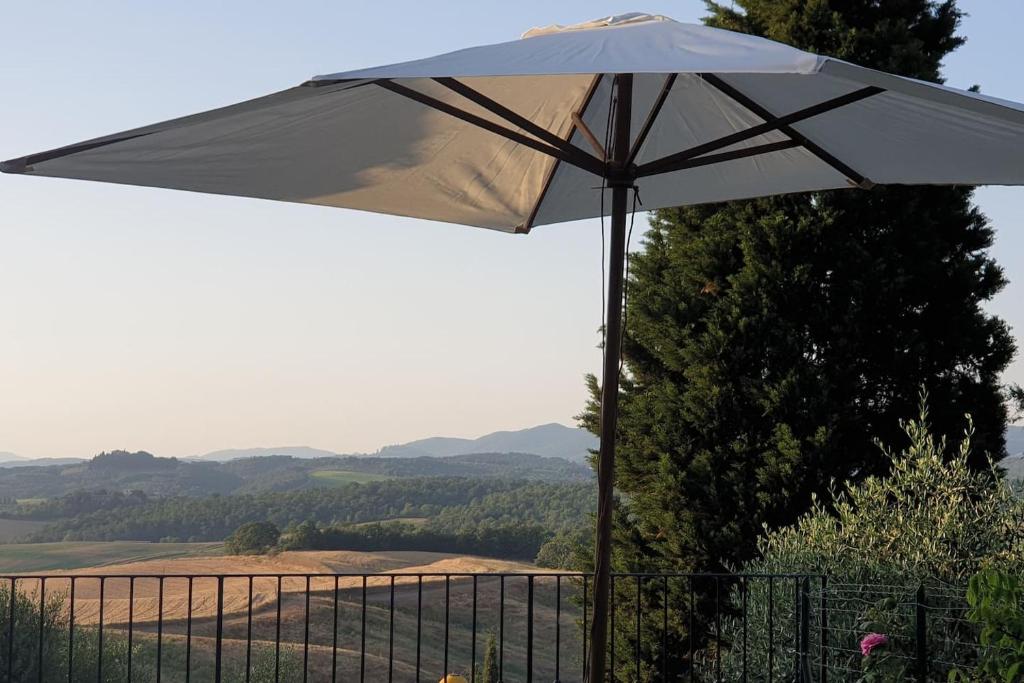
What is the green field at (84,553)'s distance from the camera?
34.6 meters

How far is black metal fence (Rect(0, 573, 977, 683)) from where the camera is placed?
15.9 ft

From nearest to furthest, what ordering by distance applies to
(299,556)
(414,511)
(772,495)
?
(772,495) → (299,556) → (414,511)

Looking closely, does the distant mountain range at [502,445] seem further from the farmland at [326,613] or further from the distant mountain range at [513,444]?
the farmland at [326,613]

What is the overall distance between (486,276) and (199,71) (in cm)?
851

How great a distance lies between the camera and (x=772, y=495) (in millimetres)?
7688

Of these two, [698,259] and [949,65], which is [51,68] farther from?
[949,65]

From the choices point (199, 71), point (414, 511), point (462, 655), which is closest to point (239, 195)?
point (199, 71)

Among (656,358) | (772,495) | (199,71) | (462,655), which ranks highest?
(199,71)

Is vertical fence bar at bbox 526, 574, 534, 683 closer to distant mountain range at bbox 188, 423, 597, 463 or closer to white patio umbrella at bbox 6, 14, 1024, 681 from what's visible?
white patio umbrella at bbox 6, 14, 1024, 681

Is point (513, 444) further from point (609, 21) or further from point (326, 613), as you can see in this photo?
point (609, 21)

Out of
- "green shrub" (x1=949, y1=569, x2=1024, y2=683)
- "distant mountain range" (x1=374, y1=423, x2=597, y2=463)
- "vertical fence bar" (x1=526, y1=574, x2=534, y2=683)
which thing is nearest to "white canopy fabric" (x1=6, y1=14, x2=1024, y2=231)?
"green shrub" (x1=949, y1=569, x2=1024, y2=683)

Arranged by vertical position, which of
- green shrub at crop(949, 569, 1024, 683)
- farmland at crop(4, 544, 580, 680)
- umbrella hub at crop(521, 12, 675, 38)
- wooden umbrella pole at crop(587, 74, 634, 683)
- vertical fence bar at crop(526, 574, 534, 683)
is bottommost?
farmland at crop(4, 544, 580, 680)

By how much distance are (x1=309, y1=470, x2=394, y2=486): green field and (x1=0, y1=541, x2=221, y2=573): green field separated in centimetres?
873

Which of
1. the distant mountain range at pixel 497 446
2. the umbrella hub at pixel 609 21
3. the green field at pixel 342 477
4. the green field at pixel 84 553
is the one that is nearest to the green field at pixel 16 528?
the green field at pixel 84 553
